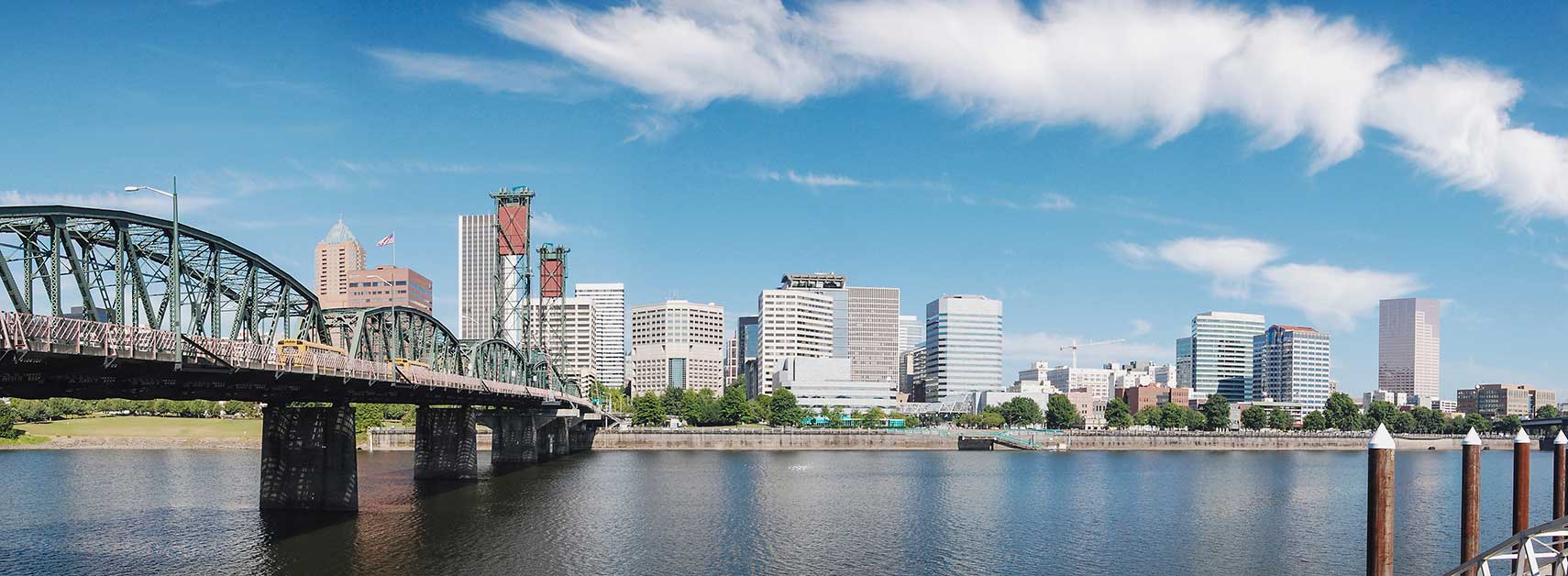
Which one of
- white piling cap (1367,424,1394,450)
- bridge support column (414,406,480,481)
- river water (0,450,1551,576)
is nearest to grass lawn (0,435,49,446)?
river water (0,450,1551,576)

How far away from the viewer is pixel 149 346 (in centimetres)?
5234

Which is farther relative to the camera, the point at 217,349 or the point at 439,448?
the point at 439,448

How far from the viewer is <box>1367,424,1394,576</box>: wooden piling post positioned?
32.4 meters

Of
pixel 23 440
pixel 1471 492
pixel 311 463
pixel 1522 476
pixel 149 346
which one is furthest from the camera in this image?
pixel 23 440

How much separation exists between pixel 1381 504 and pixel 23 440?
212727 millimetres

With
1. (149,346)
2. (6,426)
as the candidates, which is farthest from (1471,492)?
(6,426)

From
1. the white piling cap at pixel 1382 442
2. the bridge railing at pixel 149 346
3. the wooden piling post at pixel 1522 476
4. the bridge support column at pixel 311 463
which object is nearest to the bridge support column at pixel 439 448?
the bridge support column at pixel 311 463

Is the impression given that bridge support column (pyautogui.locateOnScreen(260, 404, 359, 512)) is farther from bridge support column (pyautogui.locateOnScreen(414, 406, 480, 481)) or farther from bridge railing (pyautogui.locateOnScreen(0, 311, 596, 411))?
bridge support column (pyautogui.locateOnScreen(414, 406, 480, 481))

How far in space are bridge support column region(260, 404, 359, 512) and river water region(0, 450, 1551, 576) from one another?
2.11 m

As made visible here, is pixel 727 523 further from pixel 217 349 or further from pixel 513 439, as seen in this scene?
pixel 513 439

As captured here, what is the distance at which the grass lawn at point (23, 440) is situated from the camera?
600 feet

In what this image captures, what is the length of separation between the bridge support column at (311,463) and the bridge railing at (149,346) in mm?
7497

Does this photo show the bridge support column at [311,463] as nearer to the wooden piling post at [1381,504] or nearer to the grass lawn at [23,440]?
the wooden piling post at [1381,504]

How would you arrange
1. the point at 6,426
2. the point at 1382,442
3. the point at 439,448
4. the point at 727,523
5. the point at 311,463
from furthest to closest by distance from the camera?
the point at 6,426 < the point at 439,448 < the point at 727,523 < the point at 311,463 < the point at 1382,442
